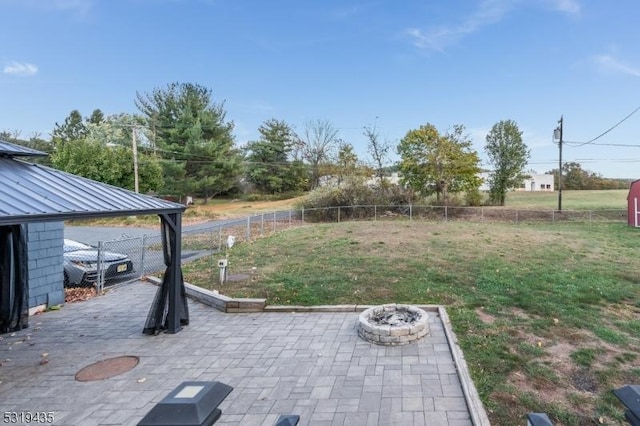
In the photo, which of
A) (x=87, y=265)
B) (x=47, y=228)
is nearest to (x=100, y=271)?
(x=87, y=265)

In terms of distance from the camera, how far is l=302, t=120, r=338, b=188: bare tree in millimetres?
37781

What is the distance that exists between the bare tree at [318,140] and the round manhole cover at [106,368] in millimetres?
32564

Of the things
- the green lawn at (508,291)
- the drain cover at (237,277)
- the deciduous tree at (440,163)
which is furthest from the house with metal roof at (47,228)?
the deciduous tree at (440,163)

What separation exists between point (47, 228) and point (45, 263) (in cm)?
63

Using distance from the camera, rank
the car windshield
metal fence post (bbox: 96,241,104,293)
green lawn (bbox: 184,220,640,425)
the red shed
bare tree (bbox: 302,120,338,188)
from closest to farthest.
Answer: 1. green lawn (bbox: 184,220,640,425)
2. metal fence post (bbox: 96,241,104,293)
3. the car windshield
4. the red shed
5. bare tree (bbox: 302,120,338,188)

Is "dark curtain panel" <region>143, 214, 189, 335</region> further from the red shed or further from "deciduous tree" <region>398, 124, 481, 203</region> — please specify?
the red shed

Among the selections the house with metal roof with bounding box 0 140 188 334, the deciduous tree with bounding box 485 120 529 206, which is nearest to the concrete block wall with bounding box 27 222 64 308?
the house with metal roof with bounding box 0 140 188 334

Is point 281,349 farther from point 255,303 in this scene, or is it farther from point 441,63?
point 441,63

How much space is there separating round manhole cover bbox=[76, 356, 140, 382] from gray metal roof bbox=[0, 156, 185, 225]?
1.79 m

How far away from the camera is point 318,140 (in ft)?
129

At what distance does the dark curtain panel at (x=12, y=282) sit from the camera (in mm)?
5512

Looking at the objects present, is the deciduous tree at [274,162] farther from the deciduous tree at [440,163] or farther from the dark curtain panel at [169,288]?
the dark curtain panel at [169,288]

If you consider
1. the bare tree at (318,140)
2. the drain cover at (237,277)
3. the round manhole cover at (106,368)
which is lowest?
the round manhole cover at (106,368)

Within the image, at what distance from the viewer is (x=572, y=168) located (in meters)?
52.3
